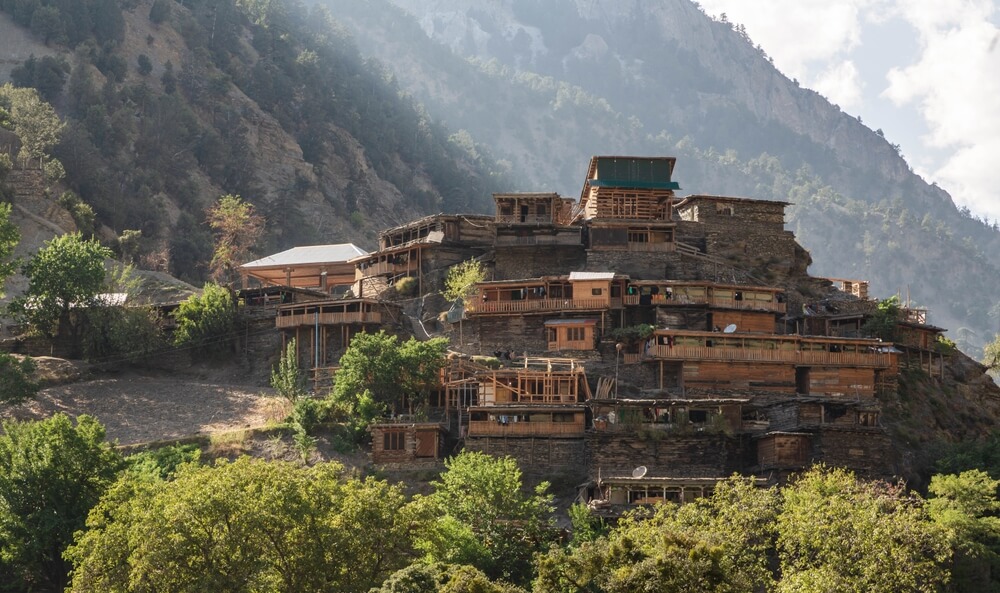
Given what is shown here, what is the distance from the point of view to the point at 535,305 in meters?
69.8

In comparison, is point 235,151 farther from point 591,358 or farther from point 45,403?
point 591,358

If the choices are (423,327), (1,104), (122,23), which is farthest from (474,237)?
(122,23)

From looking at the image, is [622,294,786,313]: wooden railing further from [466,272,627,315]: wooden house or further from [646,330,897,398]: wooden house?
[646,330,897,398]: wooden house

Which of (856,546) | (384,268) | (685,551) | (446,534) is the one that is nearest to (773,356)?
(856,546)

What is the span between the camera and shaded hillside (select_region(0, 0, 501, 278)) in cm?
11394

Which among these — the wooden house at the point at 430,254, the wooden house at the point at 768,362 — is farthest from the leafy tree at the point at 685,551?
the wooden house at the point at 430,254

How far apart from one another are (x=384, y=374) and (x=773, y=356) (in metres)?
19.7

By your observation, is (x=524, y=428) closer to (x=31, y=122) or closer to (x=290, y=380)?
(x=290, y=380)

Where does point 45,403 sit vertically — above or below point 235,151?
below

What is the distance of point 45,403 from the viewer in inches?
2753

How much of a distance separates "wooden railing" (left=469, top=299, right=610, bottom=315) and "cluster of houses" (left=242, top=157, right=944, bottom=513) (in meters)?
0.09

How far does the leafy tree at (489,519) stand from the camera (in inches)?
2014

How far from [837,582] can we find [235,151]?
3753 inches

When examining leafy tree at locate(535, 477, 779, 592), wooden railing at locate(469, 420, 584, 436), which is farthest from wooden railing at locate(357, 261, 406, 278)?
leafy tree at locate(535, 477, 779, 592)
